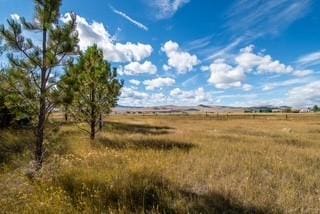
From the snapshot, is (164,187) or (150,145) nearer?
(164,187)

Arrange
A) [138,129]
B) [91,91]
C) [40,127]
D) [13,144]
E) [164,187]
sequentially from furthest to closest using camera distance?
[138,129], [91,91], [13,144], [40,127], [164,187]

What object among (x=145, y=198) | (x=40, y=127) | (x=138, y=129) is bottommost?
(x=138, y=129)

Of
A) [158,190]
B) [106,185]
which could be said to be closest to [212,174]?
[158,190]

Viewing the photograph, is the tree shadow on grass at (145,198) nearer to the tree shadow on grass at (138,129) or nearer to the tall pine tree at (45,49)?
the tall pine tree at (45,49)

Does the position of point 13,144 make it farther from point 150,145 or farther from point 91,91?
point 150,145

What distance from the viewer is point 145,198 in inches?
243

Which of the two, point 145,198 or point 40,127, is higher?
point 40,127

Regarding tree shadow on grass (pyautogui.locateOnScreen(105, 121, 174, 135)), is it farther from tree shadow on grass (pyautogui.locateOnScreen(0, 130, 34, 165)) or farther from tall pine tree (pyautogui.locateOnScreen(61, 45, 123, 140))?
tree shadow on grass (pyautogui.locateOnScreen(0, 130, 34, 165))

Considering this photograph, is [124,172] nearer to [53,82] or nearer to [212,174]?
[212,174]

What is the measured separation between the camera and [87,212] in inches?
215

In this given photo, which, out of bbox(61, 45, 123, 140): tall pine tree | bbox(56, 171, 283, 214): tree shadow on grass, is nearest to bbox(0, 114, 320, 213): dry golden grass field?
bbox(56, 171, 283, 214): tree shadow on grass

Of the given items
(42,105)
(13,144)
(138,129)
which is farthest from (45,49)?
(138,129)

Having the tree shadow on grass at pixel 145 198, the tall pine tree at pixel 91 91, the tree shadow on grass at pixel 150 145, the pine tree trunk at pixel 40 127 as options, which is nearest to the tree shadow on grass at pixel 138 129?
the tall pine tree at pixel 91 91

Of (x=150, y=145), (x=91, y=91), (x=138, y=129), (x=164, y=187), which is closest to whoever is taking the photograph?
(x=164, y=187)
